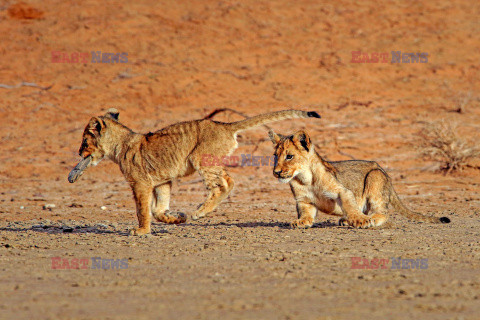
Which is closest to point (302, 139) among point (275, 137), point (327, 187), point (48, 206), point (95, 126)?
point (275, 137)

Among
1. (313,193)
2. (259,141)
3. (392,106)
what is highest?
(392,106)

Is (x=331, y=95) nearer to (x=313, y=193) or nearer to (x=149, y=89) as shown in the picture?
(x=149, y=89)

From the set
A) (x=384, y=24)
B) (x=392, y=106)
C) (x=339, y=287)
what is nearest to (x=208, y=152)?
(x=339, y=287)

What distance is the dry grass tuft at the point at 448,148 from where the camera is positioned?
14.6 meters

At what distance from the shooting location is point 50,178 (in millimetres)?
14930

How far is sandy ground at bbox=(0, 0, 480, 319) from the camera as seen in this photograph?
16.4 ft

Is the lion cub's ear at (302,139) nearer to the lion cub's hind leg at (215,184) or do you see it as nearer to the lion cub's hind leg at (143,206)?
the lion cub's hind leg at (215,184)

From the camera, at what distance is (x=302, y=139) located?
8836 mm

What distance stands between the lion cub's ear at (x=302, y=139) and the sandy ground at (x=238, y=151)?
108cm

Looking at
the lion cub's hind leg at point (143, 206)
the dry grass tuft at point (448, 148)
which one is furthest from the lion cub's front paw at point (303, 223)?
the dry grass tuft at point (448, 148)

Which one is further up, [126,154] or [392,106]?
[392,106]

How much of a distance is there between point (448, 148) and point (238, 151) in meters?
4.74

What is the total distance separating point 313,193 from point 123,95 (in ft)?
39.6

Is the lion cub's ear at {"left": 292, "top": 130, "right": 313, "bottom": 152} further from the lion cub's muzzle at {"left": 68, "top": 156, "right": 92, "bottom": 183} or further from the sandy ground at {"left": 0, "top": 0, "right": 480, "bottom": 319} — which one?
the lion cub's muzzle at {"left": 68, "top": 156, "right": 92, "bottom": 183}
